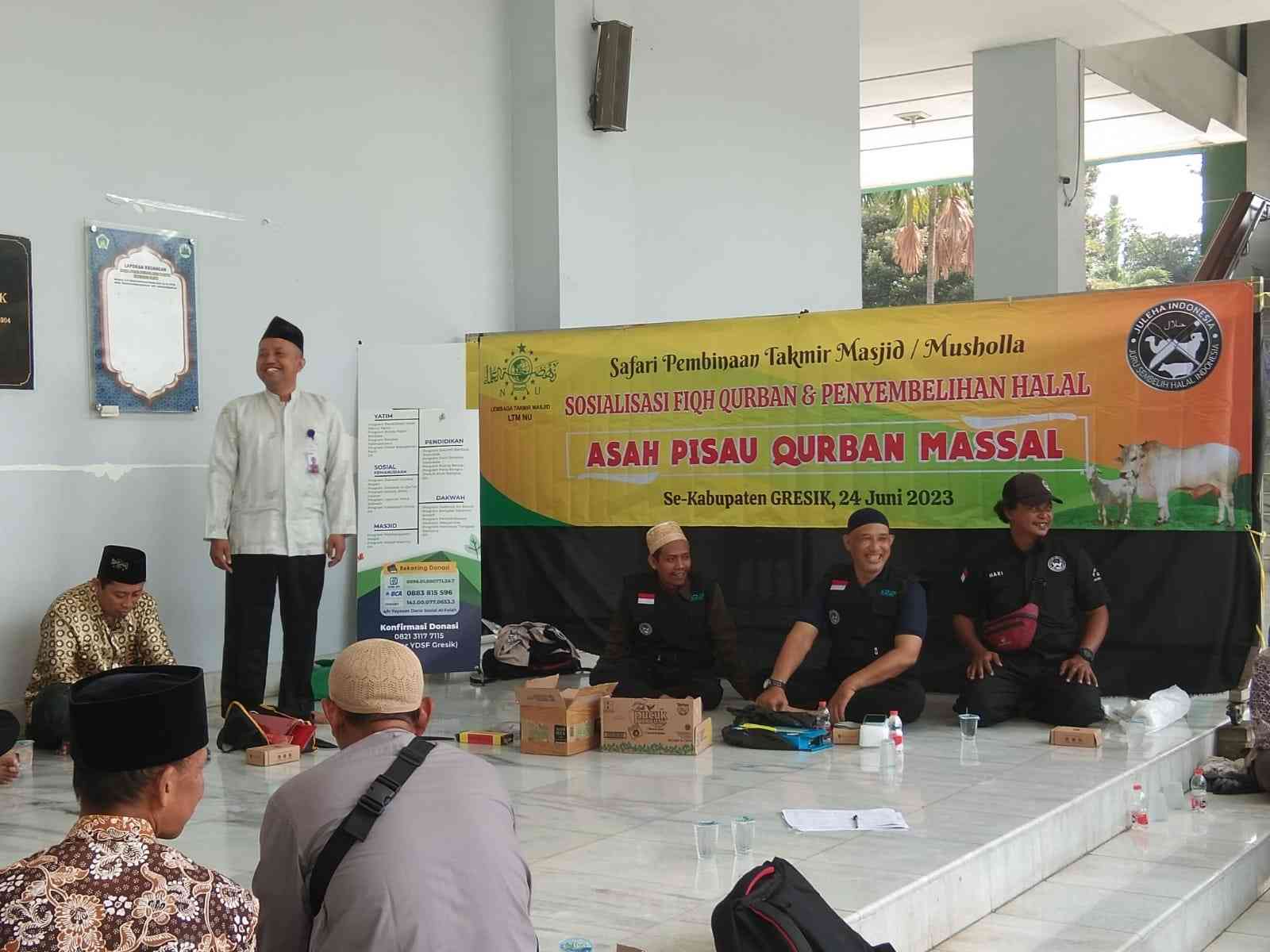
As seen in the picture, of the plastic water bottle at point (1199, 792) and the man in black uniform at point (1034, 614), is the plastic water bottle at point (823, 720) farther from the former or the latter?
the plastic water bottle at point (1199, 792)

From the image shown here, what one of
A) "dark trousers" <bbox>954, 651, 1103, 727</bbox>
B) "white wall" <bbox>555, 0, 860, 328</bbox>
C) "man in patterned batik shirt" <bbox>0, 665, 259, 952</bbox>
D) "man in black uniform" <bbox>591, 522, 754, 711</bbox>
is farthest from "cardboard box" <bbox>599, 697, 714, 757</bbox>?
"man in patterned batik shirt" <bbox>0, 665, 259, 952</bbox>

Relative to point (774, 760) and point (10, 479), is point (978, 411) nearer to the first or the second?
point (774, 760)

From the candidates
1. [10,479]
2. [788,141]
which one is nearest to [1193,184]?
[788,141]

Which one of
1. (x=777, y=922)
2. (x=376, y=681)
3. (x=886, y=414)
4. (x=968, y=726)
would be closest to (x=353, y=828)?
(x=376, y=681)

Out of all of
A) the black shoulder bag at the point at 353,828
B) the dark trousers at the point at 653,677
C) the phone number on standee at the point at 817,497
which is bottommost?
the dark trousers at the point at 653,677

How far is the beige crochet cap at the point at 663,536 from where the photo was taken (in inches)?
Result: 235

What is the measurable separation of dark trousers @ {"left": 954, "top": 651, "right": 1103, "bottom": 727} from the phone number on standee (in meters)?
0.78

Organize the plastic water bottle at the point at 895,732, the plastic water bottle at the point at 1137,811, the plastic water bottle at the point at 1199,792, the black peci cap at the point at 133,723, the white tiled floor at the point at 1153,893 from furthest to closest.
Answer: the plastic water bottle at the point at 895,732
the plastic water bottle at the point at 1199,792
the plastic water bottle at the point at 1137,811
the white tiled floor at the point at 1153,893
the black peci cap at the point at 133,723

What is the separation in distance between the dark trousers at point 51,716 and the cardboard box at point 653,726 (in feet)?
6.99

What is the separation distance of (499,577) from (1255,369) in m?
3.83

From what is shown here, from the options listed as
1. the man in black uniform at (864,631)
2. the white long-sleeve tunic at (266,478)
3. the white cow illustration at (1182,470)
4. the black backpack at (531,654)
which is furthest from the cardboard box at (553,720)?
the white cow illustration at (1182,470)

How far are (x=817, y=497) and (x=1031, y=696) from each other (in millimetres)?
1303

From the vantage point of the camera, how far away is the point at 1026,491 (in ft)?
18.7

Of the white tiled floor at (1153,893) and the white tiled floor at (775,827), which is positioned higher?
the white tiled floor at (775,827)
